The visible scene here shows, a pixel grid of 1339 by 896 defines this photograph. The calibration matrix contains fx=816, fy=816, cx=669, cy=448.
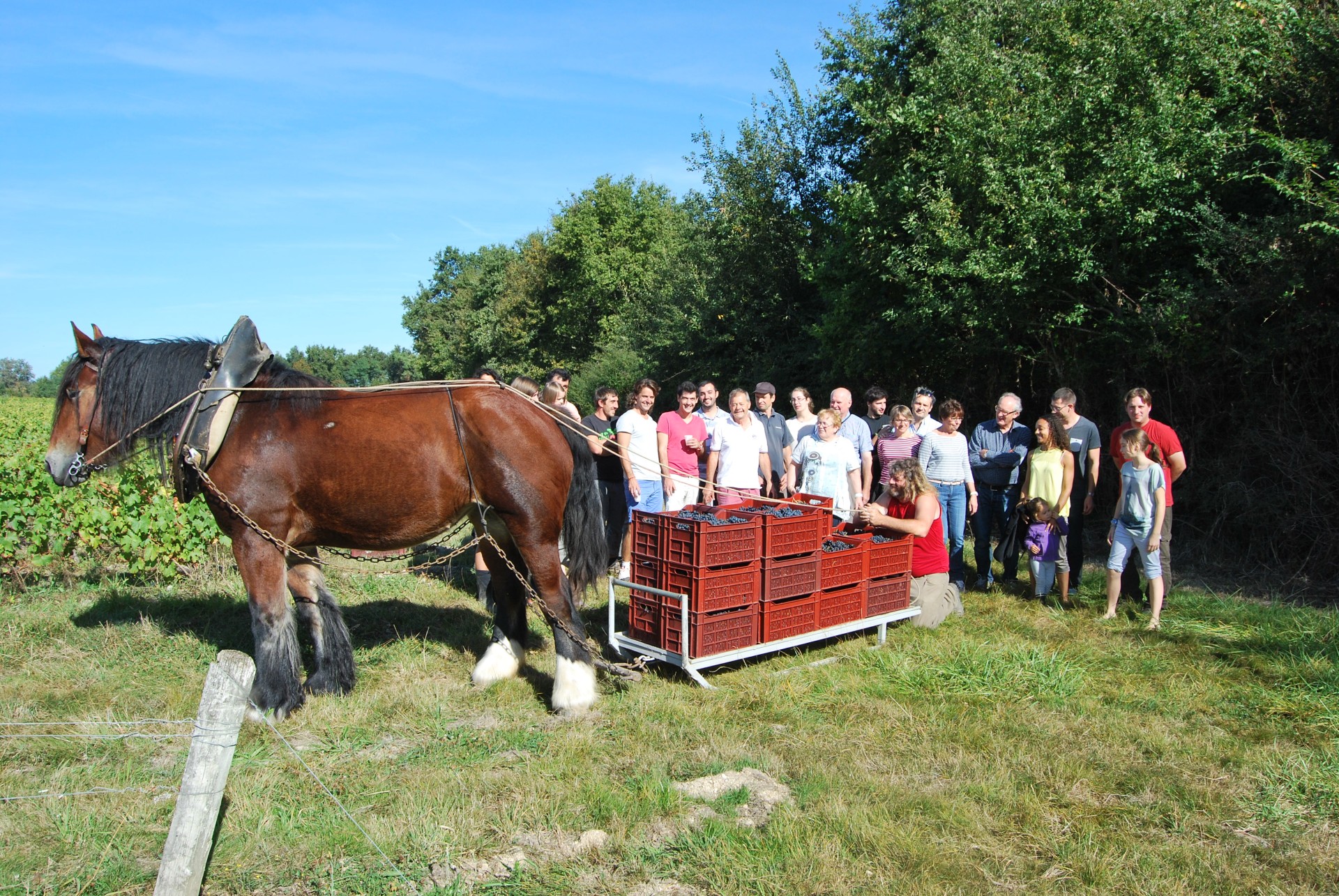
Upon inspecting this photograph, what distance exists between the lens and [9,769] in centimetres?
402

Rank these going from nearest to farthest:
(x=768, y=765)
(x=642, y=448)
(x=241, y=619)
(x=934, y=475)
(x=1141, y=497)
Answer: (x=768, y=765) → (x=1141, y=497) → (x=241, y=619) → (x=934, y=475) → (x=642, y=448)

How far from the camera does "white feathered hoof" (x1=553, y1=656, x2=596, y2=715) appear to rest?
16.0ft

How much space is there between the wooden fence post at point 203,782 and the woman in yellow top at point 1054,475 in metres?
6.40

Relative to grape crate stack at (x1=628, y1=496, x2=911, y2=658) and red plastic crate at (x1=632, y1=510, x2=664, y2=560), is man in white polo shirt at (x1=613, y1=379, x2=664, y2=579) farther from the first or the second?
red plastic crate at (x1=632, y1=510, x2=664, y2=560)

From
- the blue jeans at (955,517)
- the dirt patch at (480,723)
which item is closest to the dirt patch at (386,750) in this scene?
the dirt patch at (480,723)

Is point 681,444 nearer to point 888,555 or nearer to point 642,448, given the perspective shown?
point 642,448

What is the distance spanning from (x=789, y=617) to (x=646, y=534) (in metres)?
1.12

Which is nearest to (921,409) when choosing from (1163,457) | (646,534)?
(1163,457)

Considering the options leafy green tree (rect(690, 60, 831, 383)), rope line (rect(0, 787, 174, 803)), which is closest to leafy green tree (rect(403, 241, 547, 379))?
leafy green tree (rect(690, 60, 831, 383))

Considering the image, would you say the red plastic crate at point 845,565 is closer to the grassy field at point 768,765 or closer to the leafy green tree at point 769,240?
the grassy field at point 768,765

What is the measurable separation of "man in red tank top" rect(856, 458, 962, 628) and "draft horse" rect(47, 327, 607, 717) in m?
2.64

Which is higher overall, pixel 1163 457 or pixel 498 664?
pixel 1163 457

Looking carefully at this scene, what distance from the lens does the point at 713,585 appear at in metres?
5.07

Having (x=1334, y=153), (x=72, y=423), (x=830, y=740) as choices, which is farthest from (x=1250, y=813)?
(x=1334, y=153)
